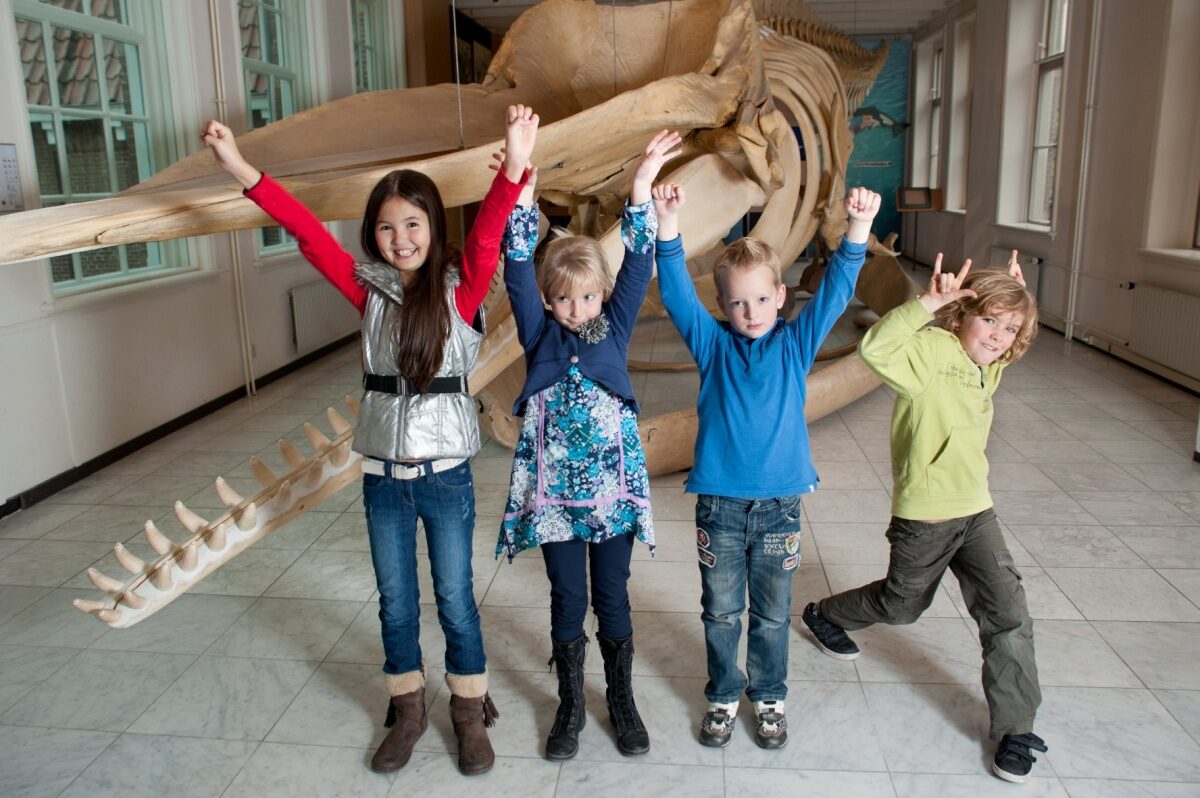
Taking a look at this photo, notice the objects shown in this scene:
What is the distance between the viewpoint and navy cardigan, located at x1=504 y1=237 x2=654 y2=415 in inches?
86.5

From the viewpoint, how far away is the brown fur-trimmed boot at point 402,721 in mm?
2355

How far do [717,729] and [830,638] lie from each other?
60 centimetres

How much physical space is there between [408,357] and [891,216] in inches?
596

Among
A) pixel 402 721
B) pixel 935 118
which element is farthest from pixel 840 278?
pixel 935 118

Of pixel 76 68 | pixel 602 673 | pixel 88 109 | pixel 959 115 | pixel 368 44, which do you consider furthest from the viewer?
pixel 959 115

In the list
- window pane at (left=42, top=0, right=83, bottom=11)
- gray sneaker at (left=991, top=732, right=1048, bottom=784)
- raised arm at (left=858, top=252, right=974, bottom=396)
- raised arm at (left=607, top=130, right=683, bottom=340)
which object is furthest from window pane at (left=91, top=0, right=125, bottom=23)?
gray sneaker at (left=991, top=732, right=1048, bottom=784)

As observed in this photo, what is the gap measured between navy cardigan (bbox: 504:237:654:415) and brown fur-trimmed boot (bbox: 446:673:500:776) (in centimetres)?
72

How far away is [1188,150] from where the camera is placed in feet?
21.7

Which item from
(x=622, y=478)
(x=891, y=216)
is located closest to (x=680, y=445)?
(x=622, y=478)

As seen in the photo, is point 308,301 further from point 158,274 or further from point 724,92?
point 724,92

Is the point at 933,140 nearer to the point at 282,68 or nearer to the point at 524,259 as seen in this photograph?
the point at 282,68

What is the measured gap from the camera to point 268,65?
7.19 metres

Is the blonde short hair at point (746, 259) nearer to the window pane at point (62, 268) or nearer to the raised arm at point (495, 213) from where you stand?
the raised arm at point (495, 213)

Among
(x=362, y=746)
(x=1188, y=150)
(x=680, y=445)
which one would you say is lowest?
(x=362, y=746)
